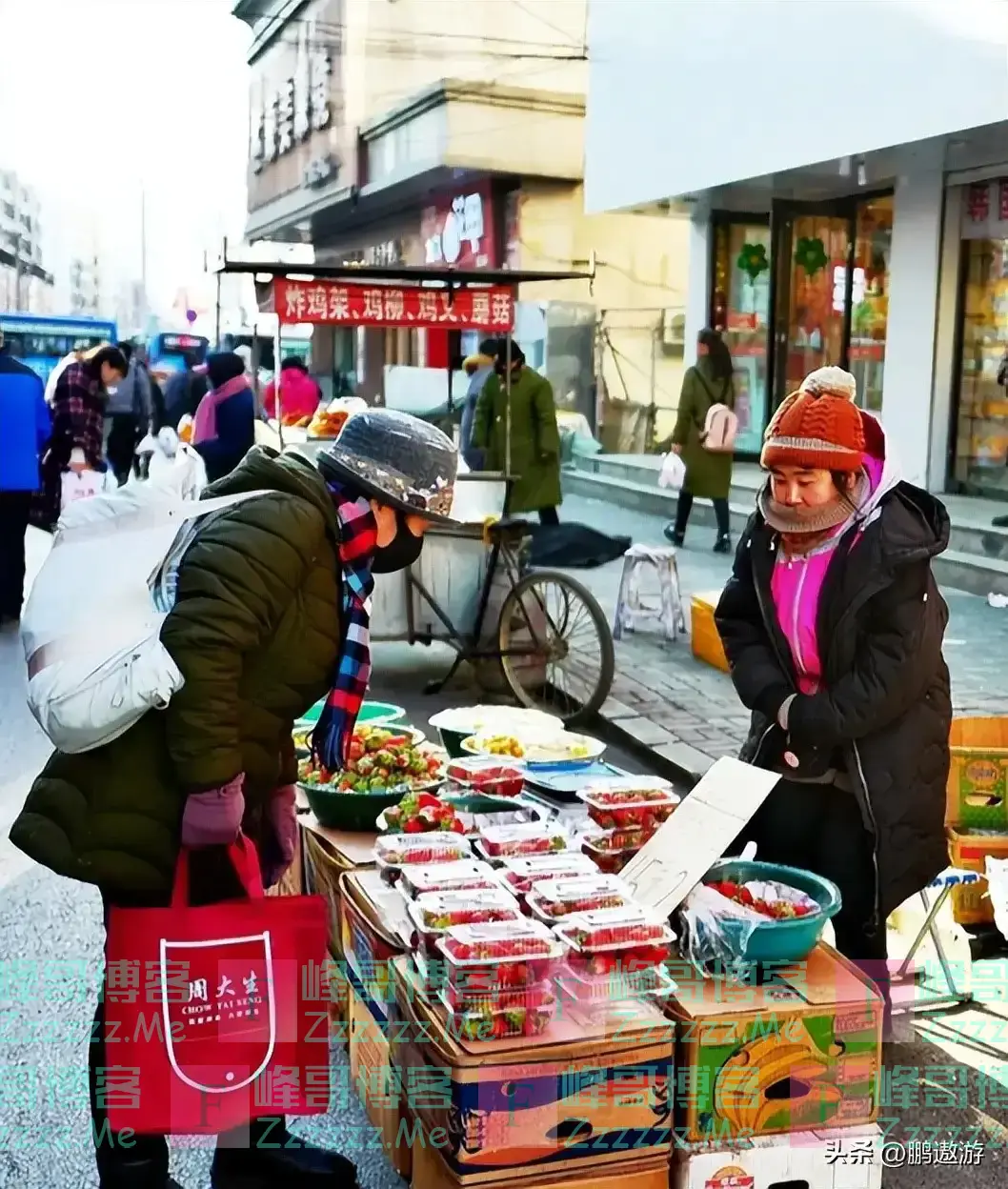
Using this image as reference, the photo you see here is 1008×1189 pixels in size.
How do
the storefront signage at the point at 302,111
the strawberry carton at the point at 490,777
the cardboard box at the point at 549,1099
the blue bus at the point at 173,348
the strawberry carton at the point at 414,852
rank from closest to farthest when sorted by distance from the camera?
the cardboard box at the point at 549,1099, the strawberry carton at the point at 414,852, the strawberry carton at the point at 490,777, the storefront signage at the point at 302,111, the blue bus at the point at 173,348

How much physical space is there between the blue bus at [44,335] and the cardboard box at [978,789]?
84.9 ft

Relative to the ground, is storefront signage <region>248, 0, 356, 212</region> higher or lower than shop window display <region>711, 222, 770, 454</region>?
higher

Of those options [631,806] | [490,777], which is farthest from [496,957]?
[490,777]

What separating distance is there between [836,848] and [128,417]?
12.5 meters

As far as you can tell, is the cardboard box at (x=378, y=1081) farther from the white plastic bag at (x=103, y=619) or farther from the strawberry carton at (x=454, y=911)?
the white plastic bag at (x=103, y=619)

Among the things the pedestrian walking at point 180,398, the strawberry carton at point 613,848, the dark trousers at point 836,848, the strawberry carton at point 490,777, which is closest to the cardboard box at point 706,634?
the strawberry carton at point 490,777

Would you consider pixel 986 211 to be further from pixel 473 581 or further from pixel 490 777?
pixel 490 777

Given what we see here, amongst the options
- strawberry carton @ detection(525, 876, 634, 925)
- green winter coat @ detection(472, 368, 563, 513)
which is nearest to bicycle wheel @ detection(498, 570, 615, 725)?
green winter coat @ detection(472, 368, 563, 513)

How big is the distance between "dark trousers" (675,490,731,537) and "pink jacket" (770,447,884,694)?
841 centimetres

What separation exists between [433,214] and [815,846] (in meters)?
20.7

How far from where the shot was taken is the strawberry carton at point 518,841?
3355 mm

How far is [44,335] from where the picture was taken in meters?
28.0

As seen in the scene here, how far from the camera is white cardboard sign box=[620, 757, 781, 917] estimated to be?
9.91 feet

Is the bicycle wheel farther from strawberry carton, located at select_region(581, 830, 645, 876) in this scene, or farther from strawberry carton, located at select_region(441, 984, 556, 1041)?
strawberry carton, located at select_region(441, 984, 556, 1041)
